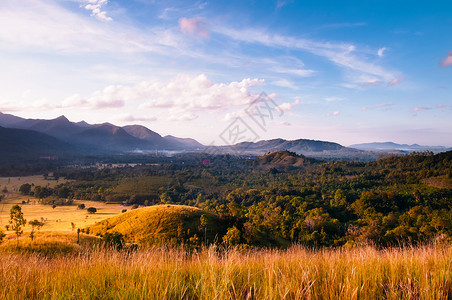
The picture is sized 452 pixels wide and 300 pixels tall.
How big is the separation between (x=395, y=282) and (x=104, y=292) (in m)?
3.59

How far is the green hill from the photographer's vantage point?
42406 mm

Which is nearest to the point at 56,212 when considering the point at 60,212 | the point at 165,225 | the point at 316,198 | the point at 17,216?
the point at 60,212

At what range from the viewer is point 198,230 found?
147ft

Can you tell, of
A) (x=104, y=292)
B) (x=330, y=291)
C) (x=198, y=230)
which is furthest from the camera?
(x=198, y=230)

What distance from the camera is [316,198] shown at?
98.4m

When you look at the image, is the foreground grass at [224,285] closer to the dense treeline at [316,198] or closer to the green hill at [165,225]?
the dense treeline at [316,198]

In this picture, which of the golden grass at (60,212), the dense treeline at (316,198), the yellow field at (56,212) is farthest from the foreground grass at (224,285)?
the golden grass at (60,212)

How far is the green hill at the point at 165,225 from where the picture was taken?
139ft

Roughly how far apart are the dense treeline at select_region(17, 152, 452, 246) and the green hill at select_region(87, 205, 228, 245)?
4.69 m

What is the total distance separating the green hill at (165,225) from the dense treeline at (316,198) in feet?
15.4

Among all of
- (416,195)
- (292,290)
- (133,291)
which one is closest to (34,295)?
(133,291)

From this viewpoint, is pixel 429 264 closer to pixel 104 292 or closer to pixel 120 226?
pixel 104 292

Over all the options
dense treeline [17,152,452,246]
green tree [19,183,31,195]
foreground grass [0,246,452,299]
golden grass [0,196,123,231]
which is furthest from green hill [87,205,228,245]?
green tree [19,183,31,195]

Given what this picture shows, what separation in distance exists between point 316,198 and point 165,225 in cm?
7241
